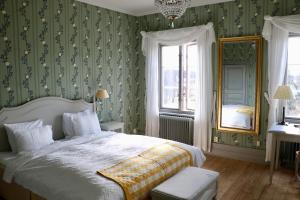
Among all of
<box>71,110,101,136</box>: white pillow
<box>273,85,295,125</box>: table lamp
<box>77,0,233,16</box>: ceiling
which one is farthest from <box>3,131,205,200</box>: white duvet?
<box>77,0,233,16</box>: ceiling

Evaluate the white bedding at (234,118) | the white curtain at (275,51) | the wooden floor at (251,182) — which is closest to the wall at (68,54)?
the white bedding at (234,118)

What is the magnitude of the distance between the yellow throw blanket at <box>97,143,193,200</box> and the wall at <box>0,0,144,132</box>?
1.96 metres

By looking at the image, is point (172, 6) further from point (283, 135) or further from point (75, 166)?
point (283, 135)

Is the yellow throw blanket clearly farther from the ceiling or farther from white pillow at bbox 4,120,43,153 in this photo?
the ceiling

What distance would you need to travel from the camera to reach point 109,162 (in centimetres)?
279

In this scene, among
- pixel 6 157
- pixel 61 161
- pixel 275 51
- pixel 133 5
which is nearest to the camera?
pixel 61 161

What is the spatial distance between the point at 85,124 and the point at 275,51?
3146mm

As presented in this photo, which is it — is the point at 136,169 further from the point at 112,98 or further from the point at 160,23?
the point at 160,23

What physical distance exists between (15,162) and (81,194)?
115cm

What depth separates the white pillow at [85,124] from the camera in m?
3.95

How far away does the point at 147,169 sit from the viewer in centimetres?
265

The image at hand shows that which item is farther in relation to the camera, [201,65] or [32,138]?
[201,65]

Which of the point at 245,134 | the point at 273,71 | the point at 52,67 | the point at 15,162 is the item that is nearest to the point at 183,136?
Result: the point at 245,134

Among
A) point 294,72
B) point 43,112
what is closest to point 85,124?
point 43,112
